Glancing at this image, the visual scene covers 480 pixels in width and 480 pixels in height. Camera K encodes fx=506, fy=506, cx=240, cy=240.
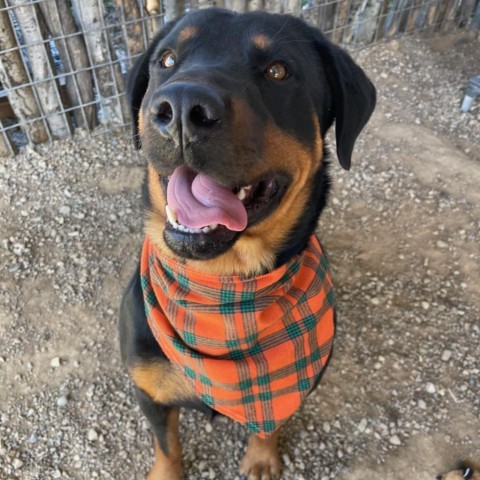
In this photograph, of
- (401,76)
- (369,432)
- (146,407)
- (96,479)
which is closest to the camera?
(146,407)

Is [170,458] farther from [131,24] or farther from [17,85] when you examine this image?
[131,24]

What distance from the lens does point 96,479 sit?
2205mm

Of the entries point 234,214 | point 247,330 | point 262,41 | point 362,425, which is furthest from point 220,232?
point 362,425

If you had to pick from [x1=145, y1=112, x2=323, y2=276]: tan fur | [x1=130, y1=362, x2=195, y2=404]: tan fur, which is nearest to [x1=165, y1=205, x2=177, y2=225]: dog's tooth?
[x1=145, y1=112, x2=323, y2=276]: tan fur

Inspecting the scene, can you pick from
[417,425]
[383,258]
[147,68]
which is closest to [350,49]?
[383,258]

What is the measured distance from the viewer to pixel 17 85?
3.17 metres

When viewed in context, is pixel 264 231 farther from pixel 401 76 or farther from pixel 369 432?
pixel 401 76

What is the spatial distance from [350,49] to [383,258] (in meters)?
2.20

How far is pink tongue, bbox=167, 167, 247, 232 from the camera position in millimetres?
1476

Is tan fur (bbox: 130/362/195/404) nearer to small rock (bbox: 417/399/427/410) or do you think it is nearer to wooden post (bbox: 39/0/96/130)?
small rock (bbox: 417/399/427/410)

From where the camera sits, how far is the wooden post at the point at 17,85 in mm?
2984

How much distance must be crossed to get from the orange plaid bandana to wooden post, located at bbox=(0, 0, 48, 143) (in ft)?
6.05

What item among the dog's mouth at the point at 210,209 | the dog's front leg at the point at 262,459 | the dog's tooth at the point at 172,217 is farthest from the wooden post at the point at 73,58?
the dog's front leg at the point at 262,459

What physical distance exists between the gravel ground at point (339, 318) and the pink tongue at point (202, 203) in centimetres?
129
